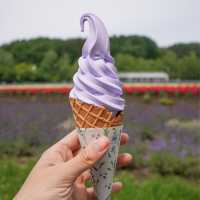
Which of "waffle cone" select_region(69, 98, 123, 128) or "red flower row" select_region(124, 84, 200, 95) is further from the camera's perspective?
"red flower row" select_region(124, 84, 200, 95)

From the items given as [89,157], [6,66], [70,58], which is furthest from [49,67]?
[89,157]

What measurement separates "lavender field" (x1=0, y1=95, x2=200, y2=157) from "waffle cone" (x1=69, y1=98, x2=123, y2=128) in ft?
13.4

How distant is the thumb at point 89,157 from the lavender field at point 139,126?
4126mm

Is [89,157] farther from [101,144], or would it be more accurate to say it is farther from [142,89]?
[142,89]

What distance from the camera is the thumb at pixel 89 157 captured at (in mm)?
1604

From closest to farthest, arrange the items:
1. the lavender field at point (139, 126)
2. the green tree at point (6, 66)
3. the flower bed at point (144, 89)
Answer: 1. the lavender field at point (139, 126)
2. the flower bed at point (144, 89)
3. the green tree at point (6, 66)

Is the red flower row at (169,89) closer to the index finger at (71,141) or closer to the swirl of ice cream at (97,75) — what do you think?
the index finger at (71,141)

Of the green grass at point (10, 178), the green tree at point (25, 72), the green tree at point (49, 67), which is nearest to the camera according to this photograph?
the green grass at point (10, 178)

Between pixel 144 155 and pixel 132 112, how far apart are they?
4.21 m

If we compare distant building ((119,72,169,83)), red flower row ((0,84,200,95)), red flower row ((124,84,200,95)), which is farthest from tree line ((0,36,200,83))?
red flower row ((124,84,200,95))

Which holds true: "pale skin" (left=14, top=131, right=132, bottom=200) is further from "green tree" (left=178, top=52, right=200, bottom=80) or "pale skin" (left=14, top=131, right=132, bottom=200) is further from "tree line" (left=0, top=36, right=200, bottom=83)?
"green tree" (left=178, top=52, right=200, bottom=80)

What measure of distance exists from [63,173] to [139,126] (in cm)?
643

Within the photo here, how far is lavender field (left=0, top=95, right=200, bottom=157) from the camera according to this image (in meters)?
6.40

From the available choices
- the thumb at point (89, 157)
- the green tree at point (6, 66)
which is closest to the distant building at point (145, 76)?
the green tree at point (6, 66)
